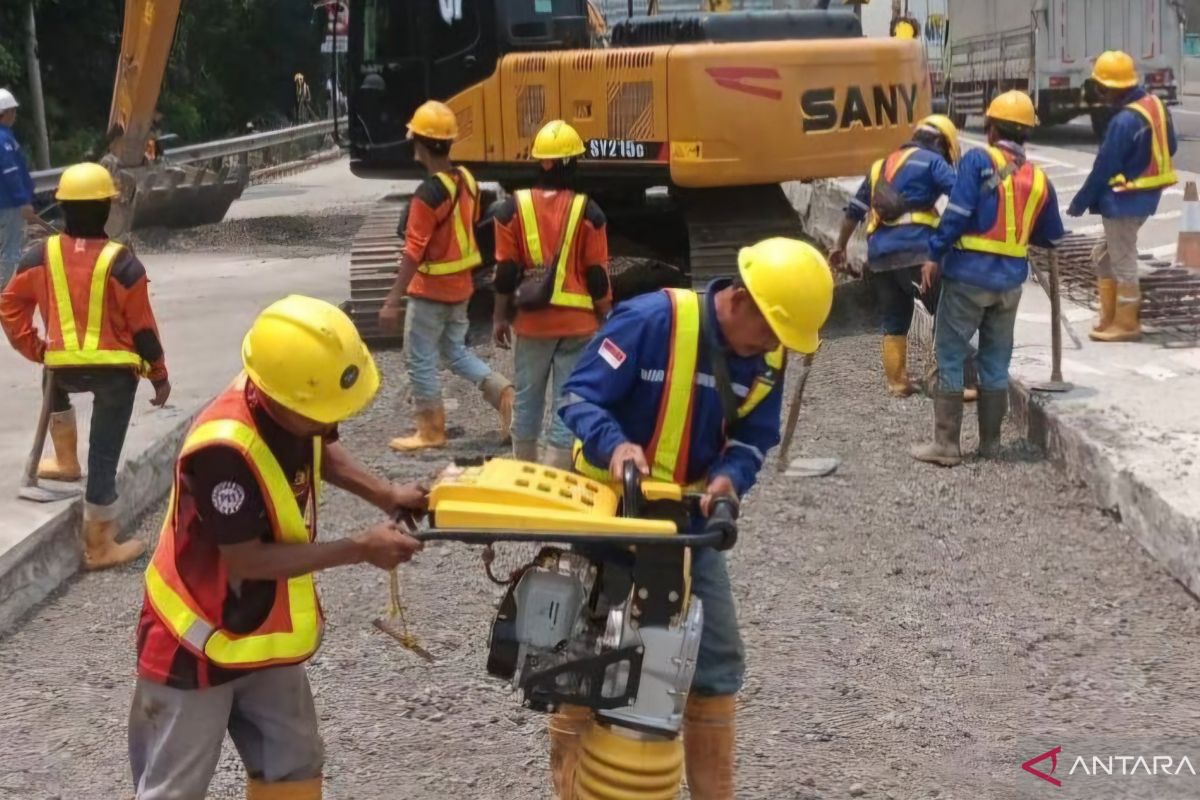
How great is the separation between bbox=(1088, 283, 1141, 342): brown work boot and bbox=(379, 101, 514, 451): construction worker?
12.3 feet

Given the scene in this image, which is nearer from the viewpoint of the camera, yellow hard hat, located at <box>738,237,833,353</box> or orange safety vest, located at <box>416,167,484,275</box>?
yellow hard hat, located at <box>738,237,833,353</box>

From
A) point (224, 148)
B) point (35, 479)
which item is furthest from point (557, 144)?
point (224, 148)

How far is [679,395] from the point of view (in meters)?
3.66

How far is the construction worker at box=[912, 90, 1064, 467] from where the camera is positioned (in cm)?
744

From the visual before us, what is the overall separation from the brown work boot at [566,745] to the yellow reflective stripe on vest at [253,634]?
25.8 inches

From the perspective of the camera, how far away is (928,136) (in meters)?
8.73

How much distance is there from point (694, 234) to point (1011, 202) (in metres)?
3.92

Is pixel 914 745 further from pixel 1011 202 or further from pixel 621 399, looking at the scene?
pixel 1011 202

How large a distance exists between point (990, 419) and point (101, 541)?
422 centimetres

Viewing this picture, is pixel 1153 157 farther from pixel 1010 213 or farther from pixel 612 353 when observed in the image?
pixel 612 353

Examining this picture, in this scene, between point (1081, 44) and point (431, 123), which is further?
point (1081, 44)

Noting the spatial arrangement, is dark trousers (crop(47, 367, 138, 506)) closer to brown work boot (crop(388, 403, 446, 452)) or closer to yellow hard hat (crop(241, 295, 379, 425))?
brown work boot (crop(388, 403, 446, 452))

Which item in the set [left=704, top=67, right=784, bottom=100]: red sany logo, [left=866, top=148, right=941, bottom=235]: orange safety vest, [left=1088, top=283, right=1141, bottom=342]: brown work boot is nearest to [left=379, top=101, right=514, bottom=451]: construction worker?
[left=866, top=148, right=941, bottom=235]: orange safety vest

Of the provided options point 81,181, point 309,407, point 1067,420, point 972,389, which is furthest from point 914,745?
point 972,389
